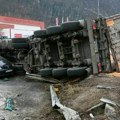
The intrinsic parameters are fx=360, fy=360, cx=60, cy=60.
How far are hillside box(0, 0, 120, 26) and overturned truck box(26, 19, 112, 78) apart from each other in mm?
69611

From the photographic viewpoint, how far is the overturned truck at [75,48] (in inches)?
461

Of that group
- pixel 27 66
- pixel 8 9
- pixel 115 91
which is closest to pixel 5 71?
pixel 27 66

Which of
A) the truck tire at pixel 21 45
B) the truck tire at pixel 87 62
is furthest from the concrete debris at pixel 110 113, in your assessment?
the truck tire at pixel 21 45

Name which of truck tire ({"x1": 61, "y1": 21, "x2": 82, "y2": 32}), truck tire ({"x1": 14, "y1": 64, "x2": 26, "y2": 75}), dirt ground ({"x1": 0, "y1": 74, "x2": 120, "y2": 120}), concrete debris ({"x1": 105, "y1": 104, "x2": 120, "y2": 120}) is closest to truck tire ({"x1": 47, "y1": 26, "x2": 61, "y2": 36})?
truck tire ({"x1": 61, "y1": 21, "x2": 82, "y2": 32})

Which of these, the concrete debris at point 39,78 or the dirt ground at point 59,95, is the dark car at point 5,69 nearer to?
the concrete debris at point 39,78

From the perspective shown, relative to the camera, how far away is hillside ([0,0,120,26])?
8669cm

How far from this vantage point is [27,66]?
16000mm

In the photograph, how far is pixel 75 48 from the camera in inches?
493

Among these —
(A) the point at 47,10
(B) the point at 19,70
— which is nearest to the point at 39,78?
(B) the point at 19,70

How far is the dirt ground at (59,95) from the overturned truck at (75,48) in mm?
560

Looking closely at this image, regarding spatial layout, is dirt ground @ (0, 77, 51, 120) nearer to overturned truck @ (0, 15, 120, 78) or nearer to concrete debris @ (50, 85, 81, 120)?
concrete debris @ (50, 85, 81, 120)

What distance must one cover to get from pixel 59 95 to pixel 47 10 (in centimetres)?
8031

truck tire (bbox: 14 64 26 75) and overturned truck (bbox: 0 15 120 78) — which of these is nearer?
overturned truck (bbox: 0 15 120 78)

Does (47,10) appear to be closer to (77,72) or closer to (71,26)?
(71,26)
